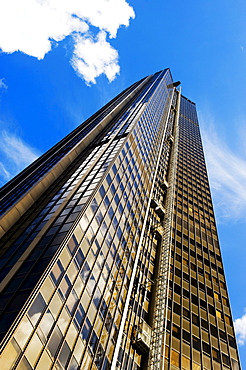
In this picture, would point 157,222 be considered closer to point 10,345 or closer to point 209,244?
point 209,244

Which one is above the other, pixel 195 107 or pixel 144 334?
pixel 195 107

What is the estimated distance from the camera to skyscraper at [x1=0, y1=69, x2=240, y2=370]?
2517 centimetres

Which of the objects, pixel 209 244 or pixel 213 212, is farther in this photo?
pixel 213 212

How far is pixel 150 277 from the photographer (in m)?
47.8

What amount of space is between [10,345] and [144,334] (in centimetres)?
1966

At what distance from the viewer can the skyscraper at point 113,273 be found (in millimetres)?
25172

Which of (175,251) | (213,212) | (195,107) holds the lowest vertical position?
(175,251)

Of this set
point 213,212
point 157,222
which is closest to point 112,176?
point 157,222

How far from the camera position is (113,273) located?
36.7 metres

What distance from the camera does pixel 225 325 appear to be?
46312 millimetres

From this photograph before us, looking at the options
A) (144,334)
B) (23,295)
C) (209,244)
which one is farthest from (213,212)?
(23,295)

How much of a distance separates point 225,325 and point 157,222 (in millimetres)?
19762

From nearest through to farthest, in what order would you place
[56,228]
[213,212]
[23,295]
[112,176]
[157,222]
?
[23,295]
[56,228]
[112,176]
[157,222]
[213,212]

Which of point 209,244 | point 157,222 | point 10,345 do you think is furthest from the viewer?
point 209,244
